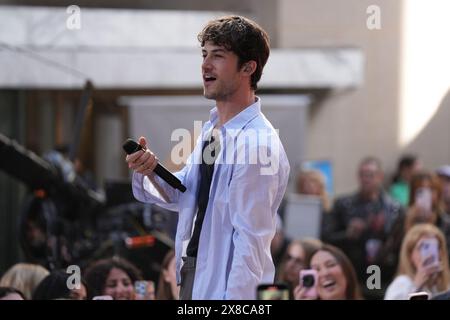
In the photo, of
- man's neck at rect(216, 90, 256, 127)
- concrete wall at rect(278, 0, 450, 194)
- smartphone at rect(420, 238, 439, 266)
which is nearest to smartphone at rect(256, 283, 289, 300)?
man's neck at rect(216, 90, 256, 127)

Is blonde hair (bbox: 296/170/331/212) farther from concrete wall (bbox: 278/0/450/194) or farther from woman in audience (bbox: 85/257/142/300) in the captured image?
woman in audience (bbox: 85/257/142/300)

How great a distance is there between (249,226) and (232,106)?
459mm

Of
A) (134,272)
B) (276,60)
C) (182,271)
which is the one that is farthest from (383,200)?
(182,271)

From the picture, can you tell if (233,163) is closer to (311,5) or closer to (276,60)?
(311,5)

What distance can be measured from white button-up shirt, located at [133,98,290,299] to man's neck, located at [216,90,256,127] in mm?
31

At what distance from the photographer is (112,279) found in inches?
210

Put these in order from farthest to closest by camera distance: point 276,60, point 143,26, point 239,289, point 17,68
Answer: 1. point 276,60
2. point 143,26
3. point 17,68
4. point 239,289

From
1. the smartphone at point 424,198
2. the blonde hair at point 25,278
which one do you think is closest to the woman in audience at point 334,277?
the blonde hair at point 25,278

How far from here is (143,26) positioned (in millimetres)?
11320

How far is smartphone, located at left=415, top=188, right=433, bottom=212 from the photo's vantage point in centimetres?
867

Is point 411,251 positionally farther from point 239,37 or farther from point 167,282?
point 239,37

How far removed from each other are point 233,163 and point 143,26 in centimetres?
774

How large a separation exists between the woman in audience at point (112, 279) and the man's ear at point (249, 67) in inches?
67.1

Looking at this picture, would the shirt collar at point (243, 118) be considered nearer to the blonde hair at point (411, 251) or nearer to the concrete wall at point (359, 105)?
the blonde hair at point (411, 251)
